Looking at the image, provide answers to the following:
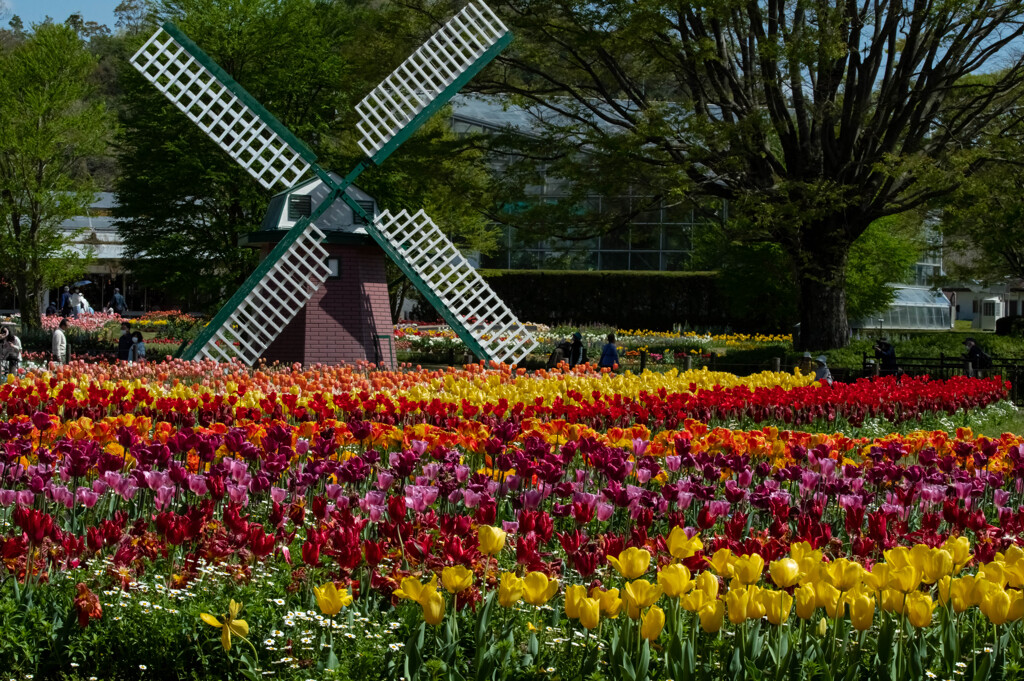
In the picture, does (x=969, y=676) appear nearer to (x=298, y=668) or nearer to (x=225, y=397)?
(x=298, y=668)

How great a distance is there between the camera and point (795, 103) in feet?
75.5

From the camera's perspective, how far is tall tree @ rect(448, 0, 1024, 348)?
20891 millimetres

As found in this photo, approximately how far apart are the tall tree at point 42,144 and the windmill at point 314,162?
934 centimetres

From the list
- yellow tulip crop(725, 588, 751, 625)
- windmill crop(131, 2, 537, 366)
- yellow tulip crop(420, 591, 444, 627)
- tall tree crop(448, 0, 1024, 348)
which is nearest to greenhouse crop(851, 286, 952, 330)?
tall tree crop(448, 0, 1024, 348)

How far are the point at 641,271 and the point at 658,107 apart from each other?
23048 millimetres

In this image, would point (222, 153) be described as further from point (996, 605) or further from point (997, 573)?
point (996, 605)

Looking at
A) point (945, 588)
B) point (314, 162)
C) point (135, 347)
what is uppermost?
point (314, 162)

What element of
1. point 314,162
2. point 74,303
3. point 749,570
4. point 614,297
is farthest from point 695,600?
point 614,297

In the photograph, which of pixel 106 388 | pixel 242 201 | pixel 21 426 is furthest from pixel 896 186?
pixel 21 426

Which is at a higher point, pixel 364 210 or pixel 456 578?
pixel 364 210

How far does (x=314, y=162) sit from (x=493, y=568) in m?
15.9

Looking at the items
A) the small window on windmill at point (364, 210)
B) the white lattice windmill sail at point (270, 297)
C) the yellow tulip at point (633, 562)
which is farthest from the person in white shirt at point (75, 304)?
the yellow tulip at point (633, 562)

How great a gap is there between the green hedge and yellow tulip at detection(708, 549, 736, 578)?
127ft

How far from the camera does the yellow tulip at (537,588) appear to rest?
4.04 m
